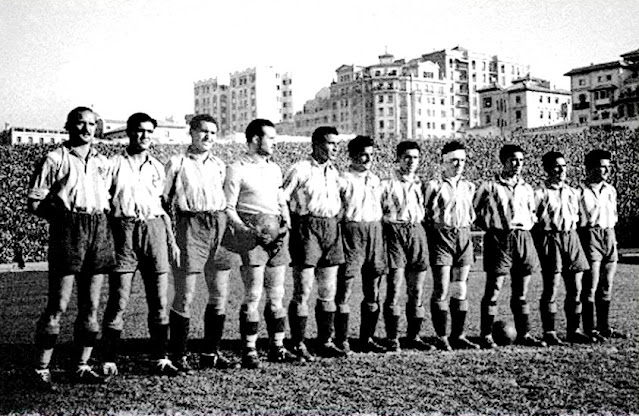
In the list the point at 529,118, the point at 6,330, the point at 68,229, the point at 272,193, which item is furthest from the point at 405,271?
the point at 529,118

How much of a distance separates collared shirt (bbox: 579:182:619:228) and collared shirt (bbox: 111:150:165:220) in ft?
12.2

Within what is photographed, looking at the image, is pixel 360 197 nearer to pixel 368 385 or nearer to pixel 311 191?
pixel 311 191

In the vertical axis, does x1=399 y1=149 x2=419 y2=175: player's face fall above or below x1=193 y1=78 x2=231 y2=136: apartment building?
below

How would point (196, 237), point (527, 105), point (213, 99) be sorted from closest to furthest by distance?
point (196, 237)
point (213, 99)
point (527, 105)

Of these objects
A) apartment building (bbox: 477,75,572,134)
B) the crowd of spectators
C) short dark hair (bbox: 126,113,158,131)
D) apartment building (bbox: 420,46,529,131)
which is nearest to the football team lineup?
short dark hair (bbox: 126,113,158,131)

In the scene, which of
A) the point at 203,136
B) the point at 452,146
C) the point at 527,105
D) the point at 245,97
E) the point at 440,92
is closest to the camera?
the point at 203,136

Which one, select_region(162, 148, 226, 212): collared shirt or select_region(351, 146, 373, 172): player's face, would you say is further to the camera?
select_region(351, 146, 373, 172): player's face

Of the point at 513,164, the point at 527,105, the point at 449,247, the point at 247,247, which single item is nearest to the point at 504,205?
the point at 513,164

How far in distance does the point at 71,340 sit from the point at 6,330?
1.04m

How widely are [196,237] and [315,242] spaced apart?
0.93 metres

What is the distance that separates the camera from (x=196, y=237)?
467 centimetres

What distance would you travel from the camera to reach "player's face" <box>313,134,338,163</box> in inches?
206

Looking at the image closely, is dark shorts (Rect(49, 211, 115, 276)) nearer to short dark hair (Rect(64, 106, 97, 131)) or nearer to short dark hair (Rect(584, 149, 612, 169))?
short dark hair (Rect(64, 106, 97, 131))

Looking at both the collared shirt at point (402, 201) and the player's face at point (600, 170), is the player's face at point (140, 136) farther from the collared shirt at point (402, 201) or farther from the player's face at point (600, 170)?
the player's face at point (600, 170)
